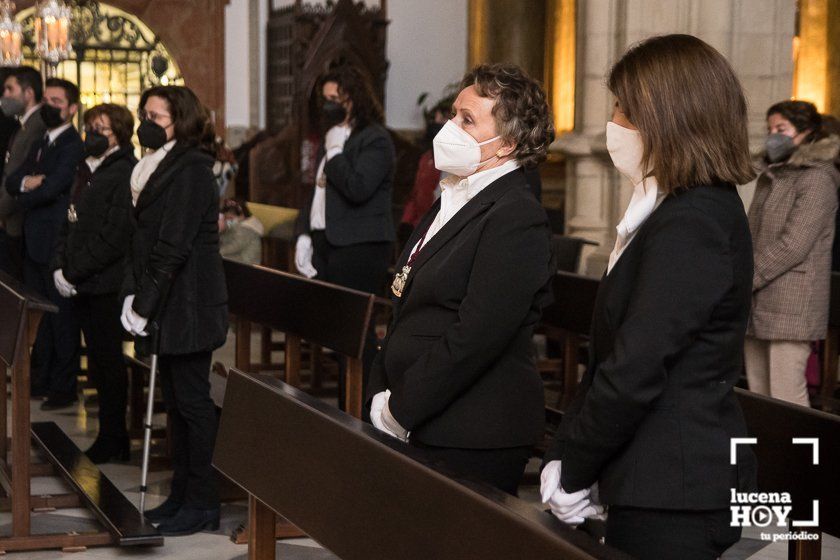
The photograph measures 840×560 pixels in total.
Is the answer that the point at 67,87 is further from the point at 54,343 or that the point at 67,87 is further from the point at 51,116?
the point at 54,343

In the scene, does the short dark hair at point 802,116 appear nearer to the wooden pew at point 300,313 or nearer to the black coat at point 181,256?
the wooden pew at point 300,313

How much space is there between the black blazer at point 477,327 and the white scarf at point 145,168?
1.94 metres

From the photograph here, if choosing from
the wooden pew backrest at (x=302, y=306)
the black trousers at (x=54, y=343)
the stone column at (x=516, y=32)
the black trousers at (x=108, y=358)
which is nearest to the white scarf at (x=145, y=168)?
the wooden pew backrest at (x=302, y=306)

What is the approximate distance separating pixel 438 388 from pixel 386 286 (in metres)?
7.18

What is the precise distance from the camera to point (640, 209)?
225 centimetres

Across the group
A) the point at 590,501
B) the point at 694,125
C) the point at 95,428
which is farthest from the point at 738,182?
the point at 95,428

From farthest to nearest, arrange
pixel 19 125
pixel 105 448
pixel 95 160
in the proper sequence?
pixel 19 125, pixel 95 160, pixel 105 448

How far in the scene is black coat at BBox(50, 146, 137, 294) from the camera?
17.9ft

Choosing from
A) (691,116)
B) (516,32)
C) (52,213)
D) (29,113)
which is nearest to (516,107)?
(691,116)

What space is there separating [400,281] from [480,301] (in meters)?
0.33

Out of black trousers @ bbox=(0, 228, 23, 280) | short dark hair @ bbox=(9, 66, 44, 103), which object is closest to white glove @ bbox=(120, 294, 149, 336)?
short dark hair @ bbox=(9, 66, 44, 103)

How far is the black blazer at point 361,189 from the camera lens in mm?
5977

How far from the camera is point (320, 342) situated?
16.7 ft

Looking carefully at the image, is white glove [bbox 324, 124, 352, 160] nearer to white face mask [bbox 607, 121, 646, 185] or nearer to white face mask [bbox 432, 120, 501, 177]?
white face mask [bbox 432, 120, 501, 177]
